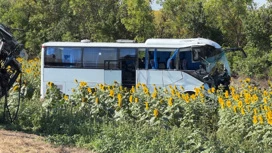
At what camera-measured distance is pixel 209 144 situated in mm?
6605

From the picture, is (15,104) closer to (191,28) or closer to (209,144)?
(209,144)

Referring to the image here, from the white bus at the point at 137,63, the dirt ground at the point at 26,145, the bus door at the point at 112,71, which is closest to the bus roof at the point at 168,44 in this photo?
the white bus at the point at 137,63

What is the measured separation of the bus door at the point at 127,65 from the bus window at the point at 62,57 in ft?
5.24

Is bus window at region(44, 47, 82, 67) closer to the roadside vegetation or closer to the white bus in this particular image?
the white bus

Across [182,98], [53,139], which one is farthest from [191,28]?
[53,139]

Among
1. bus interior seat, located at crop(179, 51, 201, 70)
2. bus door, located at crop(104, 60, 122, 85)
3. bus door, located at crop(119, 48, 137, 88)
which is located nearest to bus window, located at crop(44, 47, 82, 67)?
bus door, located at crop(104, 60, 122, 85)

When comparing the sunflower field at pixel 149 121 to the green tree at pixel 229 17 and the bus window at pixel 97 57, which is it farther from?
the green tree at pixel 229 17

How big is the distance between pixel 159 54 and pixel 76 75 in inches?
122

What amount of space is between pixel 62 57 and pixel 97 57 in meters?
1.32

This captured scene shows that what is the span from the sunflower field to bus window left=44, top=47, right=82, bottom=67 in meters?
6.17

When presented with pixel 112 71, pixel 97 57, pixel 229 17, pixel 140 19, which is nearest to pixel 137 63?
pixel 112 71

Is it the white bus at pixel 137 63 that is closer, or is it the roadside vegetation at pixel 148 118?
the roadside vegetation at pixel 148 118

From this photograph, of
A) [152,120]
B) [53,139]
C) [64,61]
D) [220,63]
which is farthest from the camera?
[64,61]

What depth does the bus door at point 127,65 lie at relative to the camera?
52.2ft
